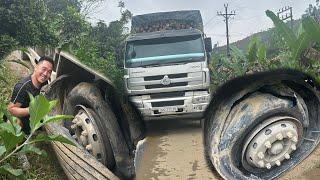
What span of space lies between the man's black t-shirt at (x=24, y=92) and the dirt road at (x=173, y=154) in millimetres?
600

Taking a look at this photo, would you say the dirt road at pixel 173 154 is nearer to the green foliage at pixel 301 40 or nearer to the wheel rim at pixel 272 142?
the wheel rim at pixel 272 142

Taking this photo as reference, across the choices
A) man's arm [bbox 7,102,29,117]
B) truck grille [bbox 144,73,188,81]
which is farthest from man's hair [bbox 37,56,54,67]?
truck grille [bbox 144,73,188,81]

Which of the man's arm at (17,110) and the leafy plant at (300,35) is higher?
the leafy plant at (300,35)

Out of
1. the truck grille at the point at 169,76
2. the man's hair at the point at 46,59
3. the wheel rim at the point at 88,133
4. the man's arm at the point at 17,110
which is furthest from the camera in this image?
the man's arm at the point at 17,110

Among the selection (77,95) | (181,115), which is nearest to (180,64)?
(181,115)

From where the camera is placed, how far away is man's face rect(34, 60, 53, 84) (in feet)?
6.64

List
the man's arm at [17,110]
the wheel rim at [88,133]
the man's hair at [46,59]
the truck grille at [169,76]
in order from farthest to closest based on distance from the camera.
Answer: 1. the man's arm at [17,110]
2. the man's hair at [46,59]
3. the wheel rim at [88,133]
4. the truck grille at [169,76]

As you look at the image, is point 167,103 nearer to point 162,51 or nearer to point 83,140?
point 162,51

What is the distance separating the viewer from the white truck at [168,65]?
5.93 feet

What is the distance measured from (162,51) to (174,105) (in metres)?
0.24

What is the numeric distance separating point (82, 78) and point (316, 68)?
1.07m

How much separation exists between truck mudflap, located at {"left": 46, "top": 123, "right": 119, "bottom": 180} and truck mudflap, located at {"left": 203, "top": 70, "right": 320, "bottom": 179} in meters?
0.50

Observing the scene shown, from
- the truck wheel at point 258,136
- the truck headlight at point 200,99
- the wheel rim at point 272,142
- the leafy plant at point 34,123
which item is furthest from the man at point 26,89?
the wheel rim at point 272,142

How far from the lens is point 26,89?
6.86 feet
